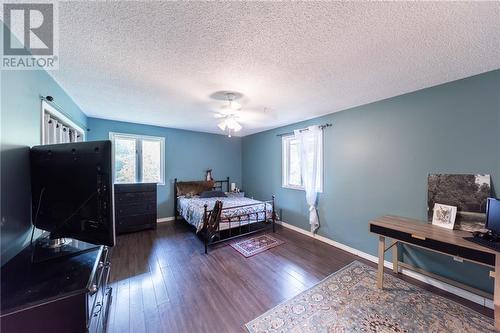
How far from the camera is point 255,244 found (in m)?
3.34

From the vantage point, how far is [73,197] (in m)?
1.15

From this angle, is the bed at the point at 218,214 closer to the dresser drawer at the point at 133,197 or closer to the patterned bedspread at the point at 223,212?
the patterned bedspread at the point at 223,212

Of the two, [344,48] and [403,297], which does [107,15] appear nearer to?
[344,48]

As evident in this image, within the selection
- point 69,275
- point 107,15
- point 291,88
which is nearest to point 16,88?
point 107,15

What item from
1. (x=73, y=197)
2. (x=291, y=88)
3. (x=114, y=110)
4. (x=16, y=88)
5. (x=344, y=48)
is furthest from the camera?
(x=114, y=110)

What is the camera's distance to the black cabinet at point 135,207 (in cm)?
375

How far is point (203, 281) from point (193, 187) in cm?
302

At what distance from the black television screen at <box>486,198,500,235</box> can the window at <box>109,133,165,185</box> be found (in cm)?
537

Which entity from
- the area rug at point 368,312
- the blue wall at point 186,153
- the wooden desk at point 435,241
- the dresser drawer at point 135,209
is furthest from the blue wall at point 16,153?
the wooden desk at point 435,241

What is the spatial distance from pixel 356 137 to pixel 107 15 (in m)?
3.33

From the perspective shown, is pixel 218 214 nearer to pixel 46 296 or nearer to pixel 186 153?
pixel 46 296

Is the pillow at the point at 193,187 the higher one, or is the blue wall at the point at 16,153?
the blue wall at the point at 16,153

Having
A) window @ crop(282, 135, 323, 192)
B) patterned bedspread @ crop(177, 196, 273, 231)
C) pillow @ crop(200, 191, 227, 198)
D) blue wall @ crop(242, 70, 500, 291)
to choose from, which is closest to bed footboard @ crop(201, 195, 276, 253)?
patterned bedspread @ crop(177, 196, 273, 231)

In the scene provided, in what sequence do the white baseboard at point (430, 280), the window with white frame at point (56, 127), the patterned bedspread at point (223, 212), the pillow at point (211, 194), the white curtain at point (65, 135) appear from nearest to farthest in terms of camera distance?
the window with white frame at point (56, 127)
the white baseboard at point (430, 280)
the white curtain at point (65, 135)
the patterned bedspread at point (223, 212)
the pillow at point (211, 194)
